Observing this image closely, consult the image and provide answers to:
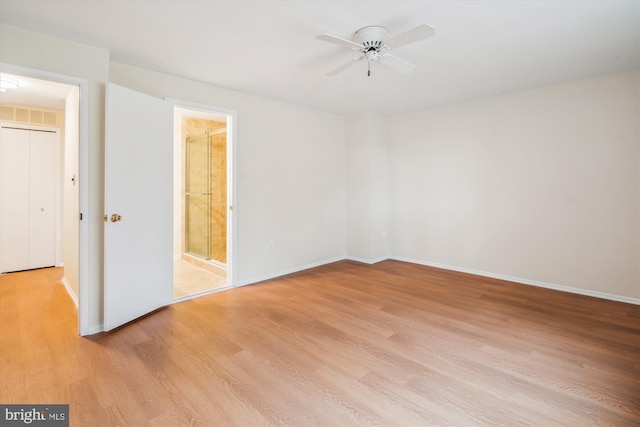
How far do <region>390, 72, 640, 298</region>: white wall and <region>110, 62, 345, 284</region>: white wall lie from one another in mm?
1172

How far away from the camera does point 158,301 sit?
3086mm

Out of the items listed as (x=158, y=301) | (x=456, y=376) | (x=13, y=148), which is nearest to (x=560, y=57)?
(x=456, y=376)

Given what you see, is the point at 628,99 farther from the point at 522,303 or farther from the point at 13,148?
the point at 13,148

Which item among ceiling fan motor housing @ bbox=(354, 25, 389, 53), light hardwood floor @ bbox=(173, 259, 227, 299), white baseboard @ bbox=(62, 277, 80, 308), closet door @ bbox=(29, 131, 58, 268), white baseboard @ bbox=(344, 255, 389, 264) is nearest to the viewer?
ceiling fan motor housing @ bbox=(354, 25, 389, 53)

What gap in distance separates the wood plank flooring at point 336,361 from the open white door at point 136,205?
0.75ft

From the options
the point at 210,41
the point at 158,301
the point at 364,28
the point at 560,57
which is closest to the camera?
the point at 364,28

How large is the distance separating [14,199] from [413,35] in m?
5.55

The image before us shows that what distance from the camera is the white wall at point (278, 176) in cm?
354

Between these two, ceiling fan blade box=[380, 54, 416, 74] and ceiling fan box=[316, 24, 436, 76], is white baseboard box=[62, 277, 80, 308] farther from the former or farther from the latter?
ceiling fan blade box=[380, 54, 416, 74]

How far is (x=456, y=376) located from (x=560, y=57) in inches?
114

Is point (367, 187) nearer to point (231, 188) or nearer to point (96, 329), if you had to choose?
point (231, 188)

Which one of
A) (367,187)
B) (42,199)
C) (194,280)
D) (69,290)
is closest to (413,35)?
(367,187)

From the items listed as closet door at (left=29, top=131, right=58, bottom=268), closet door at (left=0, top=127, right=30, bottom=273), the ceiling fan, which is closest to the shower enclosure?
closet door at (left=29, top=131, right=58, bottom=268)

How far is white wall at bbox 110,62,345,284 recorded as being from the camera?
3.54m
